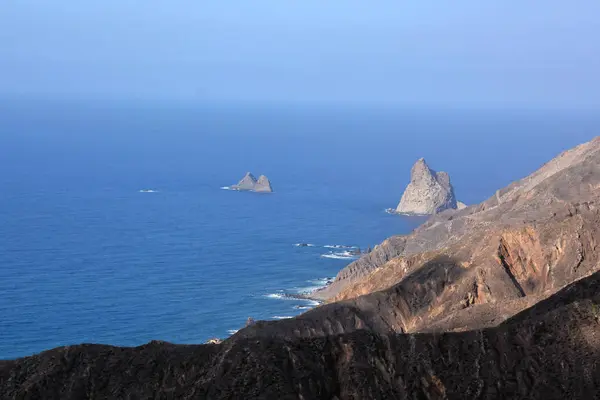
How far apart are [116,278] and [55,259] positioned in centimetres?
1192

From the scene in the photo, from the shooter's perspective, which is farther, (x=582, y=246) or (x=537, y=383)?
(x=582, y=246)

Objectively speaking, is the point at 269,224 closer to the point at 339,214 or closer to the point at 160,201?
the point at 339,214

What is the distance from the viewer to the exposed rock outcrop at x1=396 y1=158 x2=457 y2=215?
162m

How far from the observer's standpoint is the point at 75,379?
3234 cm

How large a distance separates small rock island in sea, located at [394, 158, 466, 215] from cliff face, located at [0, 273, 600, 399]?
12876 centimetres

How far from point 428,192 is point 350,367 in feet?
Result: 439

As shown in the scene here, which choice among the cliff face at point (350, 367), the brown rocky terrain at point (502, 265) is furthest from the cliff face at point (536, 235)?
the cliff face at point (350, 367)

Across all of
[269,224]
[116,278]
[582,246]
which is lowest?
[582,246]

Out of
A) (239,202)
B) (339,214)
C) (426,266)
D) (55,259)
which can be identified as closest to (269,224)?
(339,214)

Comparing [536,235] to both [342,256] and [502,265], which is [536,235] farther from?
[342,256]

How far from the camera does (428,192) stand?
163 metres

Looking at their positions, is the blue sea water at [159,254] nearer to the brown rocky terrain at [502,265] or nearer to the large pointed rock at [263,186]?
the large pointed rock at [263,186]

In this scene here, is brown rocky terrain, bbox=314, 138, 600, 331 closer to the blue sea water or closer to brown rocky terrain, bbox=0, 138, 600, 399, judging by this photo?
brown rocky terrain, bbox=0, 138, 600, 399

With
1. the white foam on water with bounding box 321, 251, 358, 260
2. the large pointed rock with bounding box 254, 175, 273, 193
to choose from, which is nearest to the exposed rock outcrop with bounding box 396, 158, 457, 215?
the white foam on water with bounding box 321, 251, 358, 260
